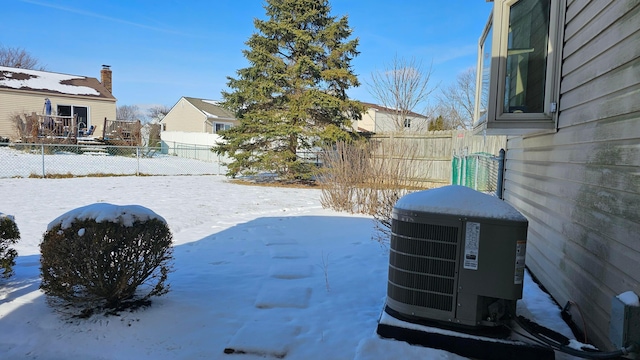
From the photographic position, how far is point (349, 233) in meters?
6.38

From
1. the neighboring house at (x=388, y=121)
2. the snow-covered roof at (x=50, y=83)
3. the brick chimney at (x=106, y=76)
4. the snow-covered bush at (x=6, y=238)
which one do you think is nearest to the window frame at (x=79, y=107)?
the snow-covered roof at (x=50, y=83)

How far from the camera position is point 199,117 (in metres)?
31.8

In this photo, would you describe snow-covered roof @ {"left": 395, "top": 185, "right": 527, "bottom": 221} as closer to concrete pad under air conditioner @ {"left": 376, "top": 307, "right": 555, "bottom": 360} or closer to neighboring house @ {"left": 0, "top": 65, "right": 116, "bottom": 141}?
concrete pad under air conditioner @ {"left": 376, "top": 307, "right": 555, "bottom": 360}

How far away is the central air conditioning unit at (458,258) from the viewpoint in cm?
245

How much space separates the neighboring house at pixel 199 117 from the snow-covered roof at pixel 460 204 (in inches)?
1124

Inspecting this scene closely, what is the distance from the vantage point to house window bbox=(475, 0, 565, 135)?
359 centimetres

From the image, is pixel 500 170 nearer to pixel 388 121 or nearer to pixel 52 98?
pixel 52 98

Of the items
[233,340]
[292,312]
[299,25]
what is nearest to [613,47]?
[292,312]

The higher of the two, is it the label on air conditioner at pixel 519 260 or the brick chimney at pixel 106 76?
the brick chimney at pixel 106 76

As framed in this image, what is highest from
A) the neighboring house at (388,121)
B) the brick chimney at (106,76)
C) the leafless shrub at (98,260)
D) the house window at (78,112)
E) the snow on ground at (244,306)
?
the brick chimney at (106,76)

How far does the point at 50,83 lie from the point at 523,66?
26.6m

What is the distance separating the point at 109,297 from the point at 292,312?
1.41m

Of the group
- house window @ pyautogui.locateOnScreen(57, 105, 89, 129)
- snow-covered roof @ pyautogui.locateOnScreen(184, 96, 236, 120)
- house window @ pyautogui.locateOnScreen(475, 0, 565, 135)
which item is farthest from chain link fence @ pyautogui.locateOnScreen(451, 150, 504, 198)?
snow-covered roof @ pyautogui.locateOnScreen(184, 96, 236, 120)

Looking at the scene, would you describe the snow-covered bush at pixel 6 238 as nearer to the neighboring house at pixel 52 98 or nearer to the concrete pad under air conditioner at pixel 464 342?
→ the concrete pad under air conditioner at pixel 464 342
